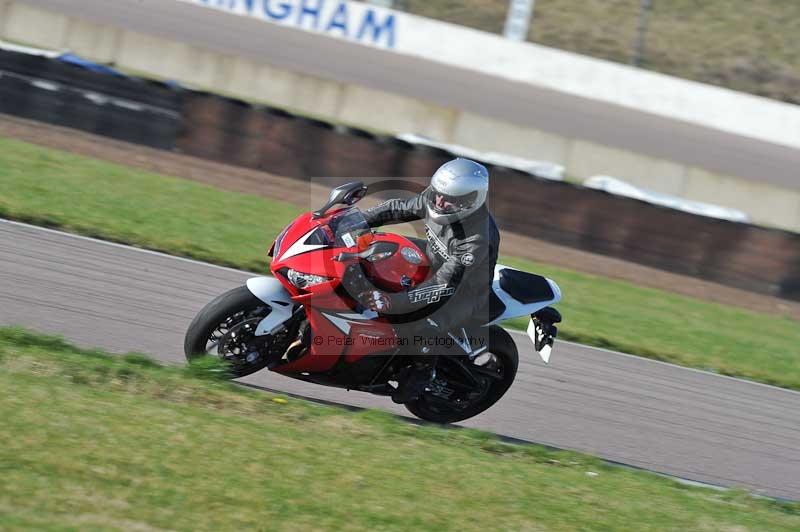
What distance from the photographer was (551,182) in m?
A: 13.5

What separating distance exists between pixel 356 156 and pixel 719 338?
5.92m

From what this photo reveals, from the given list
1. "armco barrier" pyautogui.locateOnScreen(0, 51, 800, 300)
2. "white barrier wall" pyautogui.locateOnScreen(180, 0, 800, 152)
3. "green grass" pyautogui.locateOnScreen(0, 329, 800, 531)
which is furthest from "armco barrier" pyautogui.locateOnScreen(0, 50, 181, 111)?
"white barrier wall" pyautogui.locateOnScreen(180, 0, 800, 152)

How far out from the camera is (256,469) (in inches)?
178

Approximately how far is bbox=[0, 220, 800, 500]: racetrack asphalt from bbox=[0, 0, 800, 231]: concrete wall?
785cm

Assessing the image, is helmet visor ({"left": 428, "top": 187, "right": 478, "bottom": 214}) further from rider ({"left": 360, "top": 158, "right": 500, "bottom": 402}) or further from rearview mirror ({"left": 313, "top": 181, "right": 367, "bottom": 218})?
rearview mirror ({"left": 313, "top": 181, "right": 367, "bottom": 218})

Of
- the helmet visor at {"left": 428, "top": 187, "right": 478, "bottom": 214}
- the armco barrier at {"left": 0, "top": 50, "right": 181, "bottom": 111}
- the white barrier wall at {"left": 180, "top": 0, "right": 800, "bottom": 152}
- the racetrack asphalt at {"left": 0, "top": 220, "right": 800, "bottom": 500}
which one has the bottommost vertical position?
the racetrack asphalt at {"left": 0, "top": 220, "right": 800, "bottom": 500}

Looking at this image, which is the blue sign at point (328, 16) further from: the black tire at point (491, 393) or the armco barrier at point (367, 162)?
the black tire at point (491, 393)

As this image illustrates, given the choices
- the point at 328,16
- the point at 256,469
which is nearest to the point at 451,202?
the point at 256,469

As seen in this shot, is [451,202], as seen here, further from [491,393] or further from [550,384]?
[550,384]

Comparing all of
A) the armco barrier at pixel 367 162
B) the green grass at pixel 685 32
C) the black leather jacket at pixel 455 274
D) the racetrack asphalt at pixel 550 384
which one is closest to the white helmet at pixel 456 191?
the black leather jacket at pixel 455 274

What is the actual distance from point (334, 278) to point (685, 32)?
29.0 m

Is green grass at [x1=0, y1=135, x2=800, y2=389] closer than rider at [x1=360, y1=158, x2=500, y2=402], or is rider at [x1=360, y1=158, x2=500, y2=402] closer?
rider at [x1=360, y1=158, x2=500, y2=402]

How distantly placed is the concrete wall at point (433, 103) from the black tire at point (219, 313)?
12.3 meters

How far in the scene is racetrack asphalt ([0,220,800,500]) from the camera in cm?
685
